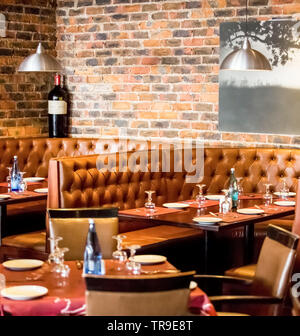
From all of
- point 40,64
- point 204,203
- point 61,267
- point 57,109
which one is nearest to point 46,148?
point 57,109

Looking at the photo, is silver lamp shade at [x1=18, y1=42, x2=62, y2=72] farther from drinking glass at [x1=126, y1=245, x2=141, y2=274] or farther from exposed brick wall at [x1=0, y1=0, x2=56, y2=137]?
drinking glass at [x1=126, y1=245, x2=141, y2=274]

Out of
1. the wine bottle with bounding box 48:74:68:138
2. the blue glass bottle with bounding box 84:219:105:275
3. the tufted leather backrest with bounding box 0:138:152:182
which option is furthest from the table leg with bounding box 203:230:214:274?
the wine bottle with bounding box 48:74:68:138

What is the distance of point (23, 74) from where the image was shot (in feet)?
27.0

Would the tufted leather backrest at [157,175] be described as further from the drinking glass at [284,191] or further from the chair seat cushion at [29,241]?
the chair seat cushion at [29,241]

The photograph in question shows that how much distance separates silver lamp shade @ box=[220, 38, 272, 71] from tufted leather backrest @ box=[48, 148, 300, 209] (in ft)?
4.15

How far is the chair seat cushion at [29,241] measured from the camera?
5982 millimetres

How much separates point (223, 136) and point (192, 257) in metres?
1.55

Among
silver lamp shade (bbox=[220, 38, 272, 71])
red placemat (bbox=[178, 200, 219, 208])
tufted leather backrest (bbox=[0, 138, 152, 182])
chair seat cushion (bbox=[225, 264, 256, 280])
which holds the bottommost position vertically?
chair seat cushion (bbox=[225, 264, 256, 280])

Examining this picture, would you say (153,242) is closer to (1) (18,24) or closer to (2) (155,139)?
(2) (155,139)

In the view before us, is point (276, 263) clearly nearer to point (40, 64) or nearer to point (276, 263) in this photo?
point (276, 263)

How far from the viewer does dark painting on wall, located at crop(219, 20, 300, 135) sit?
6898mm

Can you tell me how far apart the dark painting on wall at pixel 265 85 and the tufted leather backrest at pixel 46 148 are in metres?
1.05

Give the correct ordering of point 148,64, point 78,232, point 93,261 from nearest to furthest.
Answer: point 93,261
point 78,232
point 148,64

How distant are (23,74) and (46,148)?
0.90 metres
